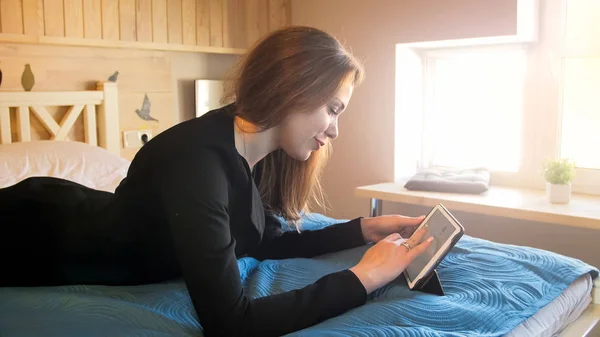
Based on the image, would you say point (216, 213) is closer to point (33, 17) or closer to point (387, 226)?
point (387, 226)

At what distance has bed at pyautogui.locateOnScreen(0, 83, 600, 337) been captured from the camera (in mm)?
961

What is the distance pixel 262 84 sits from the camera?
1095 millimetres

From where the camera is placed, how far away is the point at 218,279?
90cm

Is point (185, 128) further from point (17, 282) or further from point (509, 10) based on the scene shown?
point (509, 10)

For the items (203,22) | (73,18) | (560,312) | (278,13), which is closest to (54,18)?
(73,18)

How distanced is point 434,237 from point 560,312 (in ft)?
0.91

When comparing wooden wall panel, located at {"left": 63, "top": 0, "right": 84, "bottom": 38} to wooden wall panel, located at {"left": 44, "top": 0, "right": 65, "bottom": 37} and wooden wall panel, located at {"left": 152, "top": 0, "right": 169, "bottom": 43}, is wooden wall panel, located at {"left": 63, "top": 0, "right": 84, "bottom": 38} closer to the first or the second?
wooden wall panel, located at {"left": 44, "top": 0, "right": 65, "bottom": 37}

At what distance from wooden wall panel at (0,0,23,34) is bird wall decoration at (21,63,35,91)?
135mm

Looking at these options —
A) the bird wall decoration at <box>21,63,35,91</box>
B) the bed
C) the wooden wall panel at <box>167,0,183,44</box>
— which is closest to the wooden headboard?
the bird wall decoration at <box>21,63,35,91</box>

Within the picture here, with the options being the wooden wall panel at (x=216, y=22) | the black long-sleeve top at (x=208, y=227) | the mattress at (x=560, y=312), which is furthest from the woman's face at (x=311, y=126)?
the wooden wall panel at (x=216, y=22)

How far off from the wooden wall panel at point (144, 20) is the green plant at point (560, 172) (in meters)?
1.65

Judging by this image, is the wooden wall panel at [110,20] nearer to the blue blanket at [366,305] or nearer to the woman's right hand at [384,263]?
the blue blanket at [366,305]

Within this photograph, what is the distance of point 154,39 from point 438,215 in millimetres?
1707

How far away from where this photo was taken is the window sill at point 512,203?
1.85 metres
